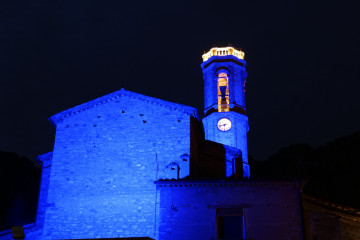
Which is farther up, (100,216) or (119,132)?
(119,132)

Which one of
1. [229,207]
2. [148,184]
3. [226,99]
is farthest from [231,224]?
[226,99]

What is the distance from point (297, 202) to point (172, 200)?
5229 mm

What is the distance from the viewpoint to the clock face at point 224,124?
28692 mm

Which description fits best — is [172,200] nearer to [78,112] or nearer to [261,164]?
[78,112]

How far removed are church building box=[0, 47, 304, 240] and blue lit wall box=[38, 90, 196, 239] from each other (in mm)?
49

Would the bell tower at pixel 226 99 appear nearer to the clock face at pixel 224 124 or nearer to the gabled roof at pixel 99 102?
the clock face at pixel 224 124

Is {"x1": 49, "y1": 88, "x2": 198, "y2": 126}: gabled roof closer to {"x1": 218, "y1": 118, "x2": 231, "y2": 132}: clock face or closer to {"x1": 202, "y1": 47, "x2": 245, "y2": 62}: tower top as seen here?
{"x1": 218, "y1": 118, "x2": 231, "y2": 132}: clock face

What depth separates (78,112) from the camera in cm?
2095

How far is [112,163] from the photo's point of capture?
19547 mm

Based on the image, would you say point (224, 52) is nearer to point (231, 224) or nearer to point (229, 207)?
point (229, 207)

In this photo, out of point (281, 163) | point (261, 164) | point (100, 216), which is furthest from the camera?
point (261, 164)

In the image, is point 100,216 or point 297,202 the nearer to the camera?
point 297,202

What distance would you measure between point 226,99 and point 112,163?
1329 centimetres

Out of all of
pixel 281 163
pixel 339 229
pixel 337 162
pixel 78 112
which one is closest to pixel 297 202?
pixel 339 229
